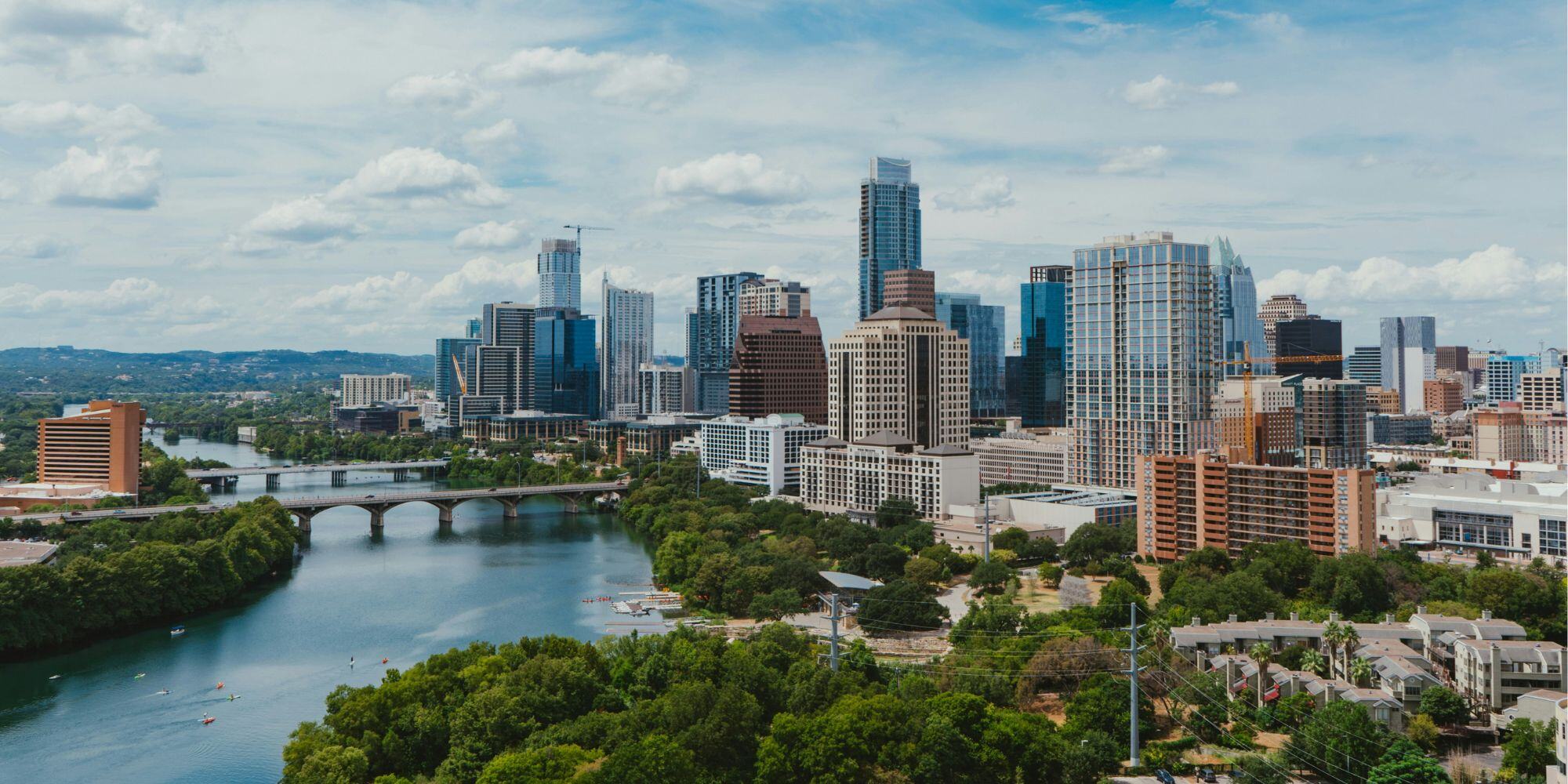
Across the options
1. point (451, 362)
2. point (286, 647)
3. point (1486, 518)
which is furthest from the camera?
point (451, 362)

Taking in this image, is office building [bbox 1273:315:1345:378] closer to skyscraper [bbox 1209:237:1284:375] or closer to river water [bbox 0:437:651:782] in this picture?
skyscraper [bbox 1209:237:1284:375]

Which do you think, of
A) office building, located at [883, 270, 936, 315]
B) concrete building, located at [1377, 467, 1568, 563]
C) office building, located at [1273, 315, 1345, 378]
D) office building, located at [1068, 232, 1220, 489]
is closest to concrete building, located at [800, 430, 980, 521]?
office building, located at [1068, 232, 1220, 489]

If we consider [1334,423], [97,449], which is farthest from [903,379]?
[97,449]

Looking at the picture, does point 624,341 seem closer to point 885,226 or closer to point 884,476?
point 885,226

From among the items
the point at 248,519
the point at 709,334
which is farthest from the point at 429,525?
the point at 709,334

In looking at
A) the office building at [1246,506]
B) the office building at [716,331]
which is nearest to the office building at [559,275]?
the office building at [716,331]

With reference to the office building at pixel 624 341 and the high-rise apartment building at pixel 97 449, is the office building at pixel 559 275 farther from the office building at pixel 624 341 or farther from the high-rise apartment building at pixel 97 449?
the high-rise apartment building at pixel 97 449

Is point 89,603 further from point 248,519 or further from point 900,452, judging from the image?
point 900,452
